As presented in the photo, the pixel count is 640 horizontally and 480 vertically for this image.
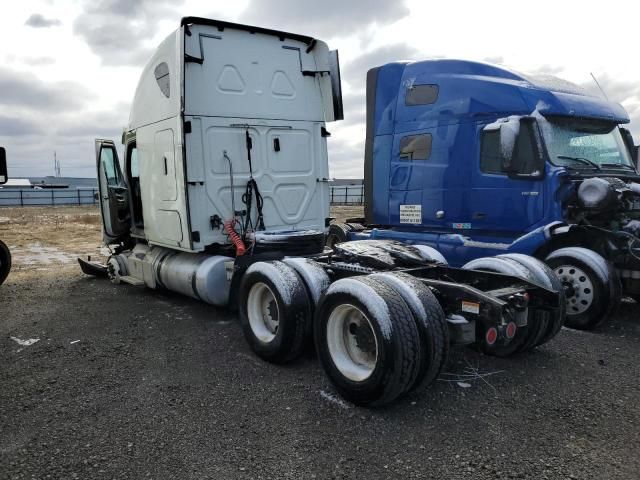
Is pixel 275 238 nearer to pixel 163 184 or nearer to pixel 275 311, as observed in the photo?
pixel 275 311

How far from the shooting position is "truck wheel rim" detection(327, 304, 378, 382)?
3.72 meters

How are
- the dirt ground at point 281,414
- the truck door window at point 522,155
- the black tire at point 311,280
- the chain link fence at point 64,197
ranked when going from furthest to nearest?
the chain link fence at point 64,197 → the truck door window at point 522,155 → the black tire at point 311,280 → the dirt ground at point 281,414

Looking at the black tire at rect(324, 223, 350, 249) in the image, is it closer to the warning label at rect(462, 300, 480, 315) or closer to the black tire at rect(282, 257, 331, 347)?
the black tire at rect(282, 257, 331, 347)

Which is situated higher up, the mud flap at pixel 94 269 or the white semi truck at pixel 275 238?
the white semi truck at pixel 275 238

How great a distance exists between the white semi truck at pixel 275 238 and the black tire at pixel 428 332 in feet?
0.03

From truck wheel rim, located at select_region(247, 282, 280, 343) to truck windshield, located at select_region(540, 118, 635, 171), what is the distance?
407 cm

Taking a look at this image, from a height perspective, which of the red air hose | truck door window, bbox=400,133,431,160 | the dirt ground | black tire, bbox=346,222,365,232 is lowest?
the dirt ground

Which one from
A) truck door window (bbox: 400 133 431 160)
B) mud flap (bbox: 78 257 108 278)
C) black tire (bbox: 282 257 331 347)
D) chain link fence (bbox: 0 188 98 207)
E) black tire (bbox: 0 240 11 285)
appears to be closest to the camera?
black tire (bbox: 282 257 331 347)

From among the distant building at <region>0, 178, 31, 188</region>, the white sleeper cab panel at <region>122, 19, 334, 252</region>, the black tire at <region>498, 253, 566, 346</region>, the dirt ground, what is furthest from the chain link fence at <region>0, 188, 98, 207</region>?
the black tire at <region>498, 253, 566, 346</region>

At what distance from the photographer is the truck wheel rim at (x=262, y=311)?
15.8 feet

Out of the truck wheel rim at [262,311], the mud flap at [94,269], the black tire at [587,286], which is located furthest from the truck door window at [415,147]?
the mud flap at [94,269]

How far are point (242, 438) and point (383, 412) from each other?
0.99 meters

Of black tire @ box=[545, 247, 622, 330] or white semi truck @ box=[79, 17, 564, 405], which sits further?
black tire @ box=[545, 247, 622, 330]

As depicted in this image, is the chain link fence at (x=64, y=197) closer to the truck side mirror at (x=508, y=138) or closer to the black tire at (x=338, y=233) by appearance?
the black tire at (x=338, y=233)
